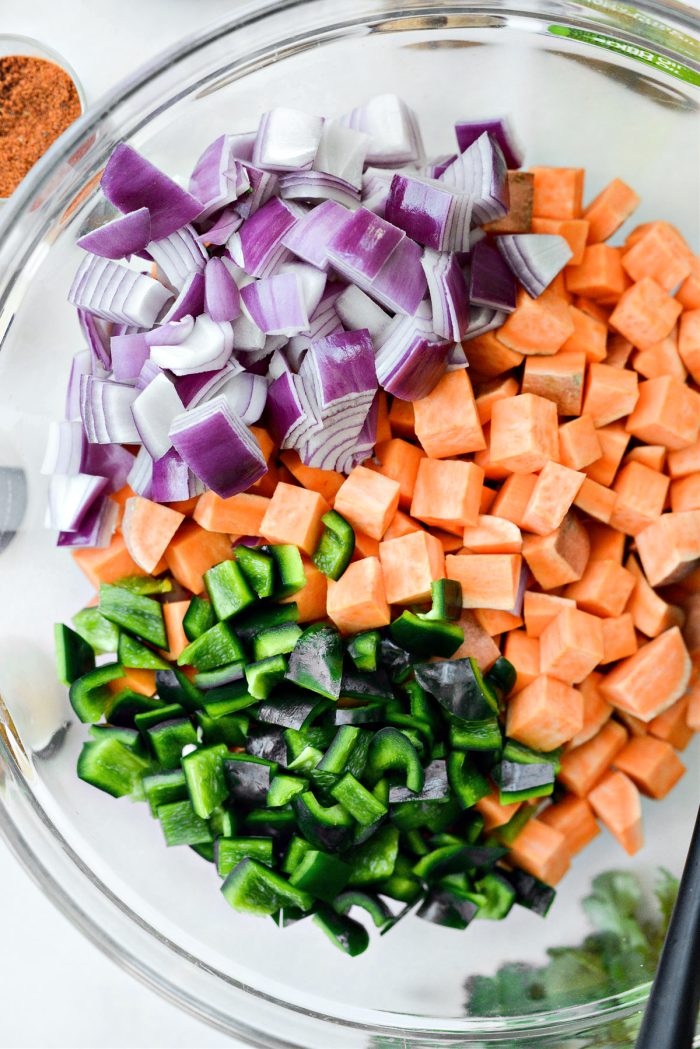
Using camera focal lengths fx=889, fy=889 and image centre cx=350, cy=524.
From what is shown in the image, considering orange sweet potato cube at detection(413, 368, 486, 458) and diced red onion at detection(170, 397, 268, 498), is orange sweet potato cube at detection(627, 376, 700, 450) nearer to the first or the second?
orange sweet potato cube at detection(413, 368, 486, 458)

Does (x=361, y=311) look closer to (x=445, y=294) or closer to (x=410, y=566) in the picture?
(x=445, y=294)

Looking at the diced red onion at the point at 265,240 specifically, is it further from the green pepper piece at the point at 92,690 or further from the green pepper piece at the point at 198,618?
the green pepper piece at the point at 92,690

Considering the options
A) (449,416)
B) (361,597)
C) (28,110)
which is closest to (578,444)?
(449,416)

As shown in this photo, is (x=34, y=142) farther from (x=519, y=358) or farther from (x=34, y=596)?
(x=519, y=358)

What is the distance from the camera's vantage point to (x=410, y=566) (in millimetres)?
1316

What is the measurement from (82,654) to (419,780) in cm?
58

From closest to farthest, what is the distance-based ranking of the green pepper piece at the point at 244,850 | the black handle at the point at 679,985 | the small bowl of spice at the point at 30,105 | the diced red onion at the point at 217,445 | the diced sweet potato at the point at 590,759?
the black handle at the point at 679,985 < the diced red onion at the point at 217,445 < the green pepper piece at the point at 244,850 < the diced sweet potato at the point at 590,759 < the small bowl of spice at the point at 30,105

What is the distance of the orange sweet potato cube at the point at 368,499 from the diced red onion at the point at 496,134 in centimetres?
56

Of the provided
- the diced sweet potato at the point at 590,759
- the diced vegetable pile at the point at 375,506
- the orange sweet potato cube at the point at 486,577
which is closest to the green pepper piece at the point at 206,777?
the diced vegetable pile at the point at 375,506

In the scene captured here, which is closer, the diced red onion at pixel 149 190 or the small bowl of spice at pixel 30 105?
the diced red onion at pixel 149 190

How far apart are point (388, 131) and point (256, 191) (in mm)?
253

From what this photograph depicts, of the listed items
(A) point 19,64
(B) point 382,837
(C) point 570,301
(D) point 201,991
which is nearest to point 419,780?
(B) point 382,837

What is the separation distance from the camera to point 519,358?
140cm

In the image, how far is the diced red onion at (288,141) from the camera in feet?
4.24
